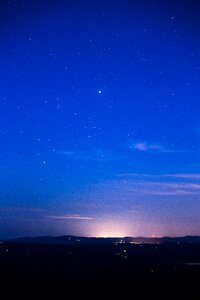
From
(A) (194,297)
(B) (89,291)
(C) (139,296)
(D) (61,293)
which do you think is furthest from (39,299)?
(A) (194,297)

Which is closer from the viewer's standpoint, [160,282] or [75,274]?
[160,282]

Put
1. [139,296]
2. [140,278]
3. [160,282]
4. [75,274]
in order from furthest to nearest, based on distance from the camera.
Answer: [75,274] → [140,278] → [160,282] → [139,296]

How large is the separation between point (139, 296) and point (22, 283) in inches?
602

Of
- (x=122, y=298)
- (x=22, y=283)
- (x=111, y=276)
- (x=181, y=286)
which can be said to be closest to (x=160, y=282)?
(x=181, y=286)

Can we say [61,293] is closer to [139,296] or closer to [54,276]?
[139,296]

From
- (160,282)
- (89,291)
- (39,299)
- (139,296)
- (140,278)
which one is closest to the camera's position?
(39,299)

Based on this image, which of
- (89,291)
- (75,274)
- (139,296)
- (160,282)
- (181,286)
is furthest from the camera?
(75,274)

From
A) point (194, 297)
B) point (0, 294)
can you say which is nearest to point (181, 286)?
point (194, 297)

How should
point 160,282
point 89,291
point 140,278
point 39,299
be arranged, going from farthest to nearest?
point 140,278 < point 160,282 < point 89,291 < point 39,299

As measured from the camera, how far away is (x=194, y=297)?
36.3 metres

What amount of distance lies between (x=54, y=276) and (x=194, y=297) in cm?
2177

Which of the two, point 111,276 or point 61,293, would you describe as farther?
point 111,276

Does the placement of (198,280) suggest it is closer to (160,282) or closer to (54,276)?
(160,282)

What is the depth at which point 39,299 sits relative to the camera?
3462 cm
